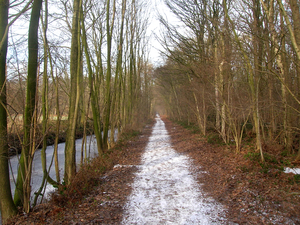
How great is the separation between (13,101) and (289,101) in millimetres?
8372

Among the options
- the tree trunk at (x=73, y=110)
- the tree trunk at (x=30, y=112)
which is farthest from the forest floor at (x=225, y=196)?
the tree trunk at (x=73, y=110)

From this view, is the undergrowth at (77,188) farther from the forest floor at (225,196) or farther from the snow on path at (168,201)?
the snow on path at (168,201)

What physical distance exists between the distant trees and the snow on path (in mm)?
2617

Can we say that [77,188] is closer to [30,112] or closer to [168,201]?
[30,112]

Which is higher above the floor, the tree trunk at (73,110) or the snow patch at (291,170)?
the tree trunk at (73,110)

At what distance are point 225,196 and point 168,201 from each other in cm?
123

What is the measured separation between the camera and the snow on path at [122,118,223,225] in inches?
160

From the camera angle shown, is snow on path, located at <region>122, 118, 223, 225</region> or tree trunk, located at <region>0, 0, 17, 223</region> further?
tree trunk, located at <region>0, 0, 17, 223</region>

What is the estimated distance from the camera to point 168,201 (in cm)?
485

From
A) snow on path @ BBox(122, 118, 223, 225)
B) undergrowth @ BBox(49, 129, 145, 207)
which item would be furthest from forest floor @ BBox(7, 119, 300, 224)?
snow on path @ BBox(122, 118, 223, 225)

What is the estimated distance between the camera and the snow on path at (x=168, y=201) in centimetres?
407

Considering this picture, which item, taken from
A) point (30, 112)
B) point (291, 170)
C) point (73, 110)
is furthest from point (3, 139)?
point (291, 170)

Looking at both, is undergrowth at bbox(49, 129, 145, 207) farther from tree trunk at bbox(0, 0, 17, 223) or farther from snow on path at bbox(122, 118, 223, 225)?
snow on path at bbox(122, 118, 223, 225)

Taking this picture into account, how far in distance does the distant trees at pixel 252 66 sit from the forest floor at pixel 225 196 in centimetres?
110
